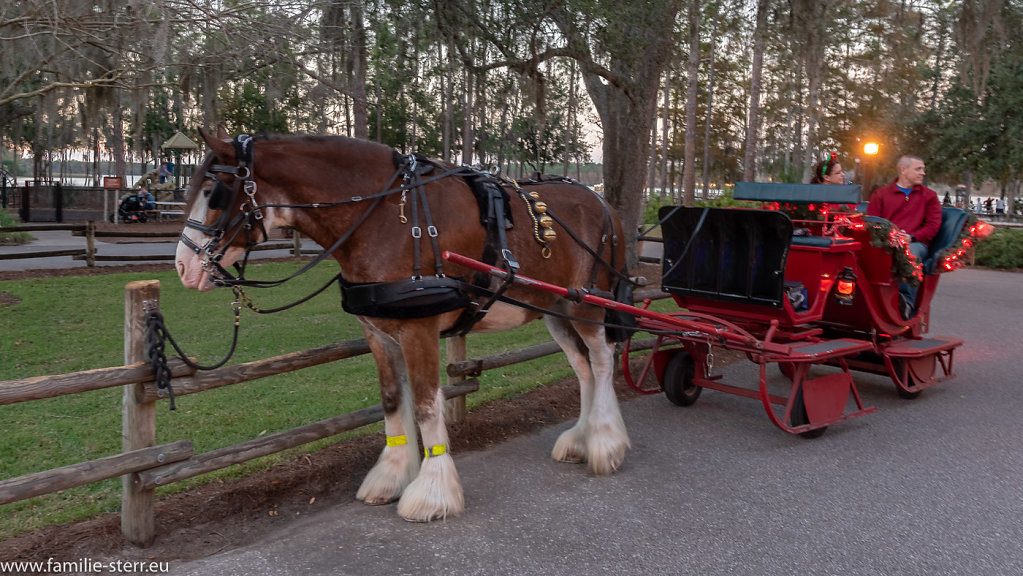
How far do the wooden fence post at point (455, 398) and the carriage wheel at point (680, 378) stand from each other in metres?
1.83

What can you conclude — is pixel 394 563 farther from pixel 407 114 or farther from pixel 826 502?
pixel 407 114

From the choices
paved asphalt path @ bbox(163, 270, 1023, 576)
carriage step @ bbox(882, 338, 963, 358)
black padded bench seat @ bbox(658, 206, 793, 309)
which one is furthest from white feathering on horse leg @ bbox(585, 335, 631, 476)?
carriage step @ bbox(882, 338, 963, 358)

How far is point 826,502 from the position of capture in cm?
430

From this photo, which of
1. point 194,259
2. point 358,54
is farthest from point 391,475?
point 358,54

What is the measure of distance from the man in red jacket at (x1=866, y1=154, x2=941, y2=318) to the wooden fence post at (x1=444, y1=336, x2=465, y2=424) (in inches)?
156

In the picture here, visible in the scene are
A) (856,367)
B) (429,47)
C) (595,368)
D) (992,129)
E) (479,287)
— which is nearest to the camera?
(479,287)

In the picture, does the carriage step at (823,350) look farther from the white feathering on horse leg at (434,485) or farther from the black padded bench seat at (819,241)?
the white feathering on horse leg at (434,485)

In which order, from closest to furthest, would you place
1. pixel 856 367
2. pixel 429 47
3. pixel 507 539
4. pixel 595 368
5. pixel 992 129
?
1. pixel 507 539
2. pixel 595 368
3. pixel 856 367
4. pixel 429 47
5. pixel 992 129

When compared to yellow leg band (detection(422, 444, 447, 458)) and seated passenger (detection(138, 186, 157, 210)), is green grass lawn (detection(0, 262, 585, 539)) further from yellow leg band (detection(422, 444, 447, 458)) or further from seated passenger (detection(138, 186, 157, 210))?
seated passenger (detection(138, 186, 157, 210))

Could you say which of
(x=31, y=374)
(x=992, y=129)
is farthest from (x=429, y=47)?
(x=992, y=129)

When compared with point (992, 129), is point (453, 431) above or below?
below

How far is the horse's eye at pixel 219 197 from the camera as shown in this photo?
A: 351cm

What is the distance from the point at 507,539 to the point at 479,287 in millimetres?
1320

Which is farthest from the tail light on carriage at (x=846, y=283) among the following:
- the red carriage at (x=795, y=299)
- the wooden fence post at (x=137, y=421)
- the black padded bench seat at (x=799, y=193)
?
the wooden fence post at (x=137, y=421)
